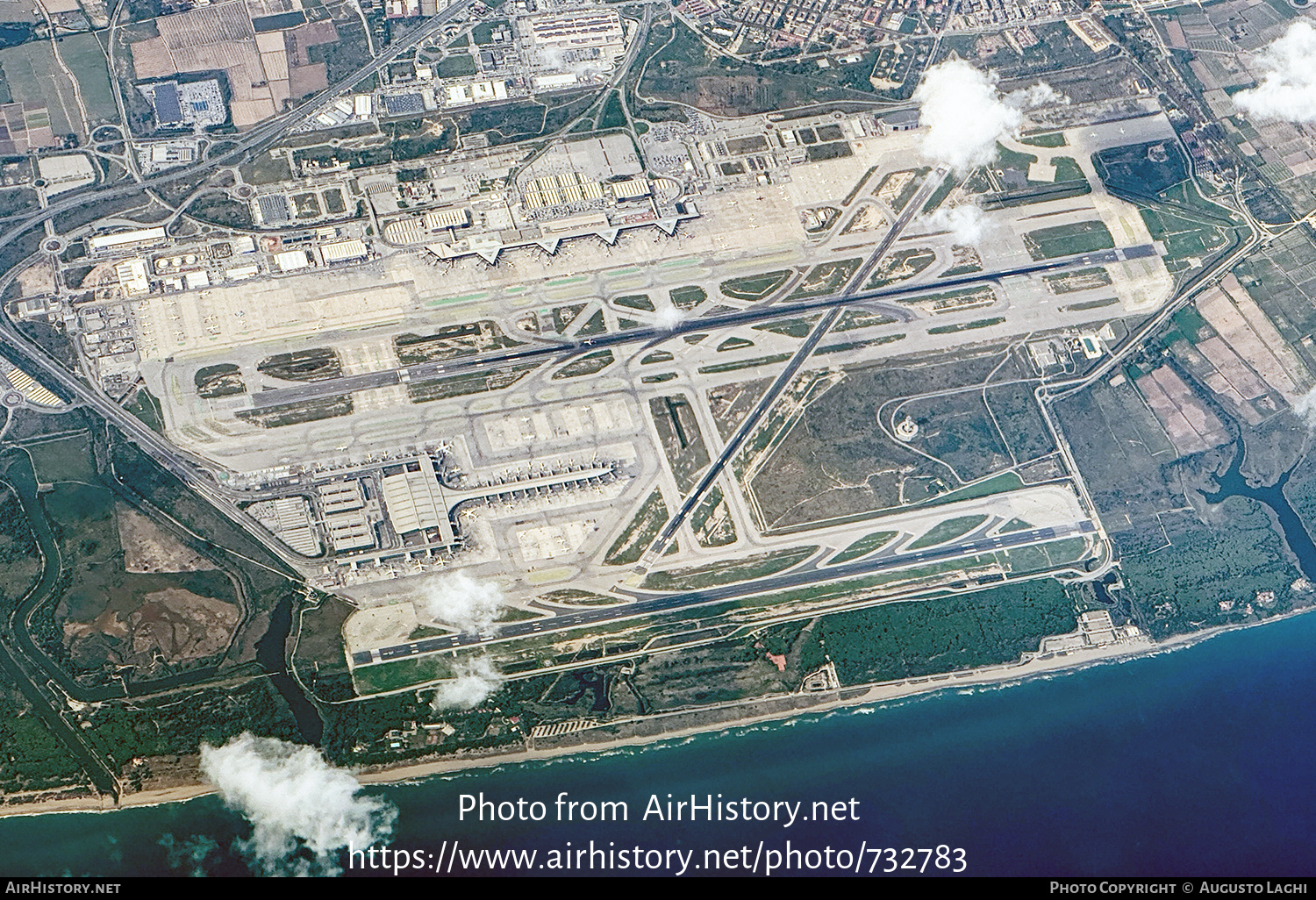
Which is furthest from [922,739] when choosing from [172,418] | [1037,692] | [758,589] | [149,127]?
[149,127]

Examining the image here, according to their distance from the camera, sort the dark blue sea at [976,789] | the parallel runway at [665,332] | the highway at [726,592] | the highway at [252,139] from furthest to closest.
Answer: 1. the highway at [252,139]
2. the parallel runway at [665,332]
3. the highway at [726,592]
4. the dark blue sea at [976,789]

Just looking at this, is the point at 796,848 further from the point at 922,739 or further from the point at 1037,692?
the point at 1037,692

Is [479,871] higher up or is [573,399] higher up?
[573,399]

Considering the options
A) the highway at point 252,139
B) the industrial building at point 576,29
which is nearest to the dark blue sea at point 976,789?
the highway at point 252,139

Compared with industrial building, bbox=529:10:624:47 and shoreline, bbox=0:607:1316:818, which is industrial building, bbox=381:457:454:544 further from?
Answer: industrial building, bbox=529:10:624:47

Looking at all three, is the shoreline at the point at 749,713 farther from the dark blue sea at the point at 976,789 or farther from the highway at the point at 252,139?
the highway at the point at 252,139

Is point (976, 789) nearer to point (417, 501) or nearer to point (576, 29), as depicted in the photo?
A: point (417, 501)
